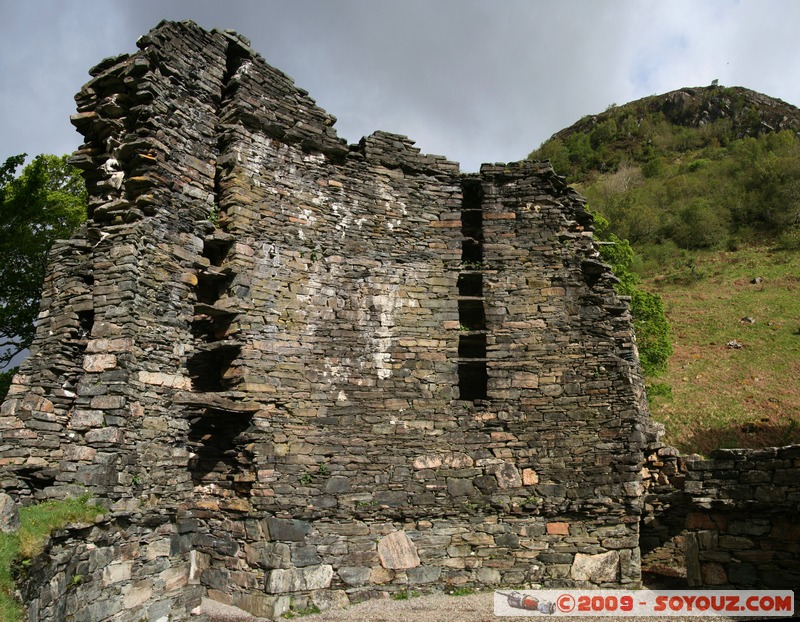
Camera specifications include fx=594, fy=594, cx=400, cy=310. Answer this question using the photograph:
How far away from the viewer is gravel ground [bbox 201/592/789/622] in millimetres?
8602

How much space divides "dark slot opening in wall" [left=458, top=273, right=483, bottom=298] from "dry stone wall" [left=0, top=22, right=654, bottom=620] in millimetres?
46

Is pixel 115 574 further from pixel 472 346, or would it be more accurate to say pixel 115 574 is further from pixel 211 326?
pixel 472 346

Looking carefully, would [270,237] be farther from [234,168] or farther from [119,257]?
[119,257]

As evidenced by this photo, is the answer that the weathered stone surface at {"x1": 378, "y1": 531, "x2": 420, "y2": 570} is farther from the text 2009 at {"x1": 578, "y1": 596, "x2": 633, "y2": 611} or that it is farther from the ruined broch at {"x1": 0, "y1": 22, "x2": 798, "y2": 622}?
the text 2009 at {"x1": 578, "y1": 596, "x2": 633, "y2": 611}

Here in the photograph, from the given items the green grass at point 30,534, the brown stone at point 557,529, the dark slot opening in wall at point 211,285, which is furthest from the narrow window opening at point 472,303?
the green grass at point 30,534

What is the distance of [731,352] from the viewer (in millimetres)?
28234

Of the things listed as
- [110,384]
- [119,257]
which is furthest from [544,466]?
[119,257]

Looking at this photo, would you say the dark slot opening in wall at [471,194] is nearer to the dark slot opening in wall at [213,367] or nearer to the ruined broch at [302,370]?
the ruined broch at [302,370]

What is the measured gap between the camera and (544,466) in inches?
410

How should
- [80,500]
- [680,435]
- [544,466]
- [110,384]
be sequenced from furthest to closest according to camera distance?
[680,435]
[544,466]
[110,384]
[80,500]

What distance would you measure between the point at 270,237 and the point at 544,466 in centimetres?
627

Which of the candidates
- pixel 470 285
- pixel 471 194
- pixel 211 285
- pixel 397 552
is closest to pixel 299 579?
pixel 397 552

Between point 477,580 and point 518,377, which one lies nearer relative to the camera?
point 477,580

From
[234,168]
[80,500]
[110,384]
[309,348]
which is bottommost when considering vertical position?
[80,500]
